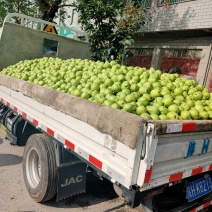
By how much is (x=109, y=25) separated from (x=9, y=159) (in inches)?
239

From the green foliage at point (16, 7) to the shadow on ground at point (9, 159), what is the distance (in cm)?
1594

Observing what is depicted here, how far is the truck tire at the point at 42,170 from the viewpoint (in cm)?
312

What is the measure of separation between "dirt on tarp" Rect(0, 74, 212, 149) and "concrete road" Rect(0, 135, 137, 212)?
1.57 m

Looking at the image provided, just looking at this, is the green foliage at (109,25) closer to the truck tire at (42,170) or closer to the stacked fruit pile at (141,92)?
the stacked fruit pile at (141,92)

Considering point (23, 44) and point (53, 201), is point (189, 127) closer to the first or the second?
point (53, 201)

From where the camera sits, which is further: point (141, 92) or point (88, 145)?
point (141, 92)

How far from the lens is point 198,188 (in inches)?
104

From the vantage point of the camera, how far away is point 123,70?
3934 millimetres

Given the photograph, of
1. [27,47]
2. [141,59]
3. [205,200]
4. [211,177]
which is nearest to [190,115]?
[211,177]

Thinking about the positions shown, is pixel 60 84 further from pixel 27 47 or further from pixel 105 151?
pixel 27 47

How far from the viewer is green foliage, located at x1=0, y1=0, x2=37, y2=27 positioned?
691 inches

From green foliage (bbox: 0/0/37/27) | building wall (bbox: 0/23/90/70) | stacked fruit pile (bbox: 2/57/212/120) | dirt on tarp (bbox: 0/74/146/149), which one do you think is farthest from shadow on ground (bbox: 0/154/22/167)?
green foliage (bbox: 0/0/37/27)

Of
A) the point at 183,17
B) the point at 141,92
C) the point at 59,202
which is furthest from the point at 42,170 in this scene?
the point at 183,17

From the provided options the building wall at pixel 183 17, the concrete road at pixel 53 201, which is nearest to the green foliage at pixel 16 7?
the building wall at pixel 183 17
